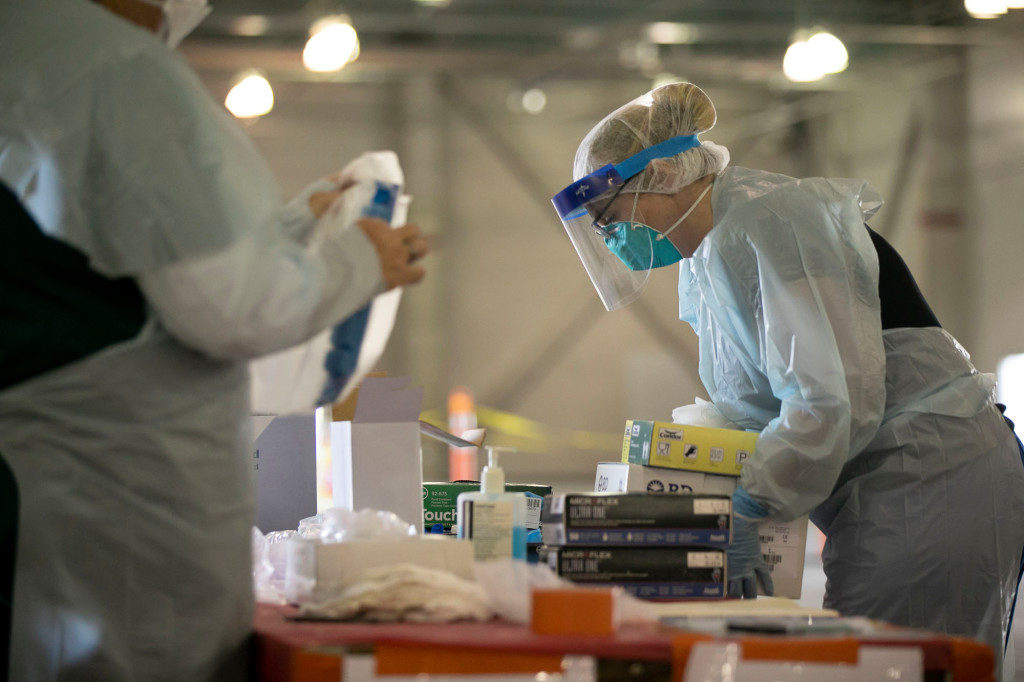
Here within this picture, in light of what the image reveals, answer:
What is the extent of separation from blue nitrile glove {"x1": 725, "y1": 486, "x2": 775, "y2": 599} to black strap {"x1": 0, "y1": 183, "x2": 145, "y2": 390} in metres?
1.14

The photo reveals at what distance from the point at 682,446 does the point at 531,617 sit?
75cm

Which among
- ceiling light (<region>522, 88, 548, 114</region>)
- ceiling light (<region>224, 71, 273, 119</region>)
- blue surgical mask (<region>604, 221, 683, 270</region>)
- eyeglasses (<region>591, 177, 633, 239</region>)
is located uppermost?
ceiling light (<region>522, 88, 548, 114</region>)

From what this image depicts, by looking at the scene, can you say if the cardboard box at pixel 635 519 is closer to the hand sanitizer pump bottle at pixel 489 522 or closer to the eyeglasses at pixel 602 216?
the hand sanitizer pump bottle at pixel 489 522

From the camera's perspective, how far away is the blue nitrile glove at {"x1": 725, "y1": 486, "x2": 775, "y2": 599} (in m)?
1.82

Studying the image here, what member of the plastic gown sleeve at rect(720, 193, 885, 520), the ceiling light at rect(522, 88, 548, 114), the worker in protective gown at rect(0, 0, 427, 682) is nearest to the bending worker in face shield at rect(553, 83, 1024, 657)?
the plastic gown sleeve at rect(720, 193, 885, 520)

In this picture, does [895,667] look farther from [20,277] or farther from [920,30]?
[920,30]

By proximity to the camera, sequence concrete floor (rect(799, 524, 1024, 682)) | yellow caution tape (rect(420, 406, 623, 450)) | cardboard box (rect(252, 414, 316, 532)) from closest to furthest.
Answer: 1. cardboard box (rect(252, 414, 316, 532))
2. concrete floor (rect(799, 524, 1024, 682))
3. yellow caution tape (rect(420, 406, 623, 450))

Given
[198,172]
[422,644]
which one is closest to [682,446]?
[422,644]

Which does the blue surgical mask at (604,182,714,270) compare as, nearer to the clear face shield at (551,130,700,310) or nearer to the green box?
the clear face shield at (551,130,700,310)

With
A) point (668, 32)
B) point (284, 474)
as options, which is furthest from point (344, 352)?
point (668, 32)

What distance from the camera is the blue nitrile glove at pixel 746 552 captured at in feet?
5.98

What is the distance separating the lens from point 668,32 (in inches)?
324

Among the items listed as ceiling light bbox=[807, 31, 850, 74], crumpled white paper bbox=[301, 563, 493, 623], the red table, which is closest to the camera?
the red table

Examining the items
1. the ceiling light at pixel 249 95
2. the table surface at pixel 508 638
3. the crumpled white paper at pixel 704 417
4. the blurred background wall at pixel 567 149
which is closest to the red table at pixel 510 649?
the table surface at pixel 508 638
